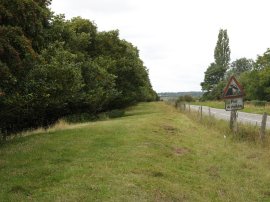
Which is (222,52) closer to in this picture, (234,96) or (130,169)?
(234,96)

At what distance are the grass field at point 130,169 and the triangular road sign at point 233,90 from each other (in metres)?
2.41

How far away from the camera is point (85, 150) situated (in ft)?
39.6

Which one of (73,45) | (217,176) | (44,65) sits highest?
(73,45)

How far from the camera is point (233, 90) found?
1730cm

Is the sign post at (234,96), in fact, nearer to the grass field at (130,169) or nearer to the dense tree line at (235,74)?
the grass field at (130,169)

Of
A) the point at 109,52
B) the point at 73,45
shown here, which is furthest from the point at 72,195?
the point at 109,52

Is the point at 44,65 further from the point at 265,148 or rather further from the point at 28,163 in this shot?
the point at 265,148

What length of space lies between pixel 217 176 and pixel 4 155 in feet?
19.7

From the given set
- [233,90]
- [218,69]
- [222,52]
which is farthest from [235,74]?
[233,90]

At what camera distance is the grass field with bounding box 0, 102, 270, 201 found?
7762 mm

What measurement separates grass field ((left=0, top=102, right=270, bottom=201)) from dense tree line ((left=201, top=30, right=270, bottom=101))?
26.8 meters

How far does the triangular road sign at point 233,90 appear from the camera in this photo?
17.1 meters

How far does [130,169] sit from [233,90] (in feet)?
30.1

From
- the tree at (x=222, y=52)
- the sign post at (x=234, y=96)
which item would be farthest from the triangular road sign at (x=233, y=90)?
the tree at (x=222, y=52)
